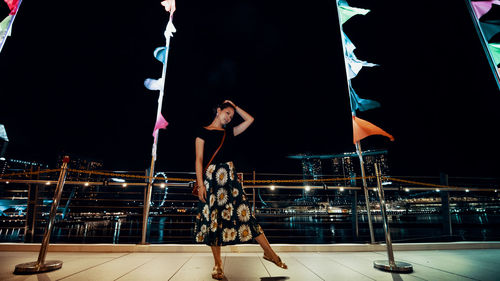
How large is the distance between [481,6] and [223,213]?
4.92 meters

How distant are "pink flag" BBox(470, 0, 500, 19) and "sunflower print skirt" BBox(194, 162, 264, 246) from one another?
4.59 m

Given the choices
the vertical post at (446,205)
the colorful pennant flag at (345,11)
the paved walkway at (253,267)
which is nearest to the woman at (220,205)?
the paved walkway at (253,267)

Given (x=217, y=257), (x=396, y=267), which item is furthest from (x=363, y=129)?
(x=217, y=257)

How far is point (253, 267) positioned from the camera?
2.05 metres

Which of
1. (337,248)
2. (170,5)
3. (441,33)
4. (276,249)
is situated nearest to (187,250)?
(276,249)

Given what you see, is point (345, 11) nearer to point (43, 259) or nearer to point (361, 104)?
point (361, 104)

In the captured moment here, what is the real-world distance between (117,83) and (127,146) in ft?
26.1

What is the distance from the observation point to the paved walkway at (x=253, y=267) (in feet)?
5.71

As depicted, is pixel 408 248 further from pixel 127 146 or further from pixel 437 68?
pixel 127 146

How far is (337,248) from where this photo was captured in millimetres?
2932

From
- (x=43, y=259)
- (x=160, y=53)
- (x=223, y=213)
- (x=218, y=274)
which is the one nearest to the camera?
(x=218, y=274)

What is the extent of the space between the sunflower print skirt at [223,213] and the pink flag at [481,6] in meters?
4.59

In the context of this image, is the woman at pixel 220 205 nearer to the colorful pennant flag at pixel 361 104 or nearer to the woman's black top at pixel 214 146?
the woman's black top at pixel 214 146

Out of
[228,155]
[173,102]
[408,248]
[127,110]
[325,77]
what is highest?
[325,77]
